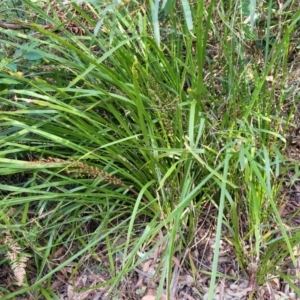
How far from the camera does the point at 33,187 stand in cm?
137

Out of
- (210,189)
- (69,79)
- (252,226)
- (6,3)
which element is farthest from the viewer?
(6,3)

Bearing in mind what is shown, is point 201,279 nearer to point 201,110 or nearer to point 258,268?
point 258,268

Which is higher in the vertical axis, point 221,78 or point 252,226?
point 221,78

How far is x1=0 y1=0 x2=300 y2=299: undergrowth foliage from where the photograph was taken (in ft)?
4.28

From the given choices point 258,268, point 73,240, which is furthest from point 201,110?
point 73,240

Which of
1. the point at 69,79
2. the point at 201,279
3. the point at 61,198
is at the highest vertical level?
the point at 69,79

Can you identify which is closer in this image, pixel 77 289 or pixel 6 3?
pixel 77 289

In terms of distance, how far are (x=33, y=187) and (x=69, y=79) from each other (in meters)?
0.46

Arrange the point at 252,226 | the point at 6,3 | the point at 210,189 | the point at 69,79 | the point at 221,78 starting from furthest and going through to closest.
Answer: the point at 6,3, the point at 69,79, the point at 221,78, the point at 210,189, the point at 252,226

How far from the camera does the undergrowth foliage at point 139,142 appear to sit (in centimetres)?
131

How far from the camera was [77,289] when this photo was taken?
138 centimetres

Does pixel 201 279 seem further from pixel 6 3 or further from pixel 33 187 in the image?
pixel 6 3

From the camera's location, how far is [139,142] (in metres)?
1.45

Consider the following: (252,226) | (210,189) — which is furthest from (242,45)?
(252,226)
